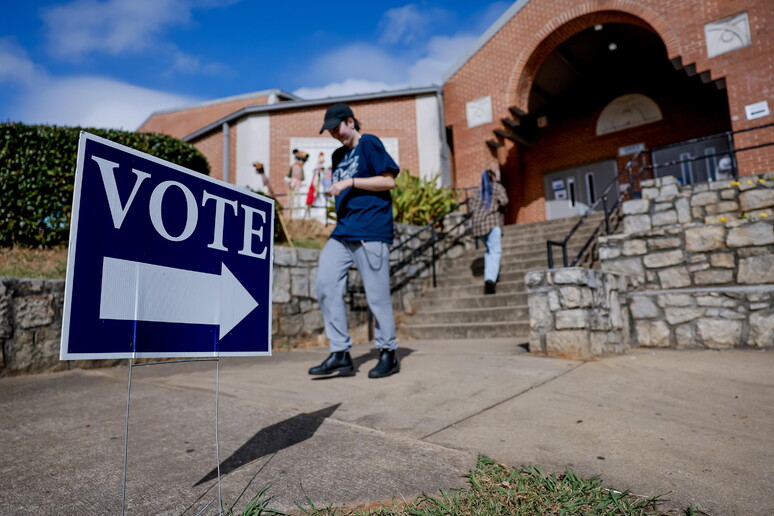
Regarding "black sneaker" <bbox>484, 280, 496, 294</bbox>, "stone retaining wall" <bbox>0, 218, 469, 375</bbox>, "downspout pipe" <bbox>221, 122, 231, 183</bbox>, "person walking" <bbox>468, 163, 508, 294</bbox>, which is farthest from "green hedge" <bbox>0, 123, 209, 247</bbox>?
"downspout pipe" <bbox>221, 122, 231, 183</bbox>

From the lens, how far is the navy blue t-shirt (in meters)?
3.21

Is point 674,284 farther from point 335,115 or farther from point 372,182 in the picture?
point 335,115

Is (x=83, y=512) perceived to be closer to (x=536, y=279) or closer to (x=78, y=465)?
(x=78, y=465)

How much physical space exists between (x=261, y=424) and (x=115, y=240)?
1.17 metres

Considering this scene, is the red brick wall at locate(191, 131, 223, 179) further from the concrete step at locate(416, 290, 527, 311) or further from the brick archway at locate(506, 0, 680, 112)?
the concrete step at locate(416, 290, 527, 311)

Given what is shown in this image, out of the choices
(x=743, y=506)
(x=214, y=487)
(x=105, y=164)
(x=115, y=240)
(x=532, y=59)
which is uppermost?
(x=532, y=59)

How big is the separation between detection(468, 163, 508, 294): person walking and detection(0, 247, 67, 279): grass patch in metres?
5.02

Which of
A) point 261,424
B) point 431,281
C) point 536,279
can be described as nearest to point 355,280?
point 431,281

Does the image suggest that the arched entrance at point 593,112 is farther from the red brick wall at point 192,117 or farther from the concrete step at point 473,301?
the red brick wall at point 192,117

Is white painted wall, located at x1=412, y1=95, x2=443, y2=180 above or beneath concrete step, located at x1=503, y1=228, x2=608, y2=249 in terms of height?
above

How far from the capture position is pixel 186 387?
2951 millimetres

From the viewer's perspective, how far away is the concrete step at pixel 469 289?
22.4 ft

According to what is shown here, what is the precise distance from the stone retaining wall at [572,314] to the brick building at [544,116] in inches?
308

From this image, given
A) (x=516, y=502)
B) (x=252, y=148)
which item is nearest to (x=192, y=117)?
(x=252, y=148)
